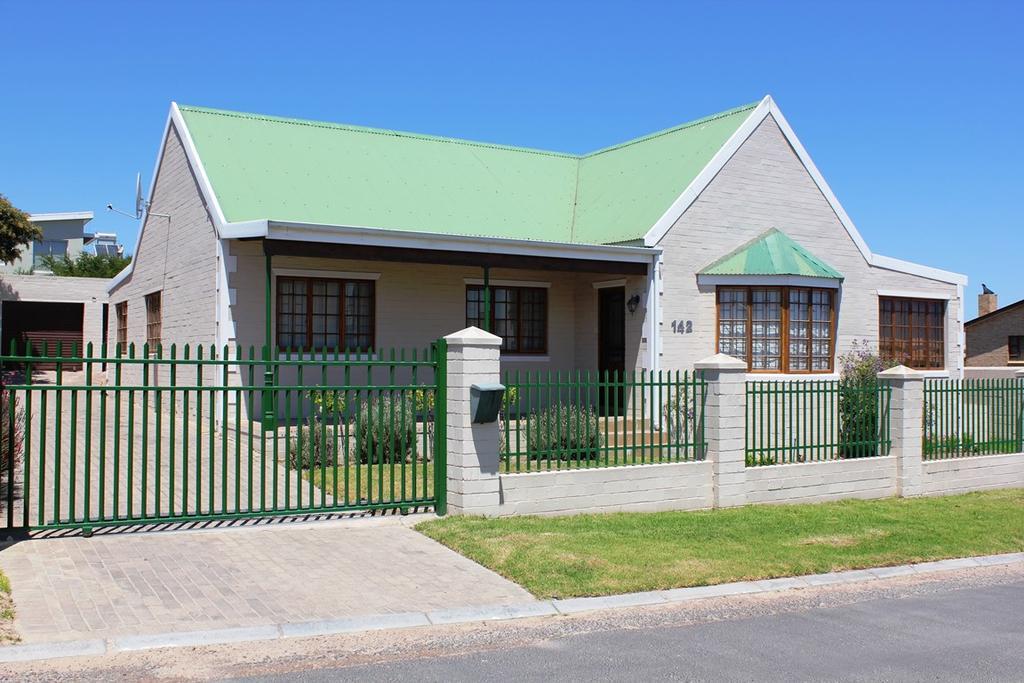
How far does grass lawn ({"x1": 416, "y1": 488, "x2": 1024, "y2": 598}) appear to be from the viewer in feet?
27.3

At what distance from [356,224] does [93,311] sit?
19.8 m

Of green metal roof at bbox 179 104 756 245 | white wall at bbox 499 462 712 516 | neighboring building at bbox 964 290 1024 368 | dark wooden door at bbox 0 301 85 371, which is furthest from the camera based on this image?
neighboring building at bbox 964 290 1024 368

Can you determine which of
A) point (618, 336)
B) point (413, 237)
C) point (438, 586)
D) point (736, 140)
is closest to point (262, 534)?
point (438, 586)

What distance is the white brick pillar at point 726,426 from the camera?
470 inches

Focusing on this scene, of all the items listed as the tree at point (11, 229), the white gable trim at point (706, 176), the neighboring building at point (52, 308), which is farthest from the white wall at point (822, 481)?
the tree at point (11, 229)

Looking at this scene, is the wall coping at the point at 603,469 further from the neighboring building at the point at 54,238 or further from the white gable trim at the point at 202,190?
the neighboring building at the point at 54,238

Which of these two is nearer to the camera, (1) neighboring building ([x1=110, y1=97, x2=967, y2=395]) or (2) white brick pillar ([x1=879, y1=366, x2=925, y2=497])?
(2) white brick pillar ([x1=879, y1=366, x2=925, y2=497])

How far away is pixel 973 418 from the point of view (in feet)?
49.6

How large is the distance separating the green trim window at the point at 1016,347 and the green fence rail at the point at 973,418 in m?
21.6

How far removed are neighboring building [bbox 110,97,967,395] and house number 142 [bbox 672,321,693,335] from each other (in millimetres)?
27

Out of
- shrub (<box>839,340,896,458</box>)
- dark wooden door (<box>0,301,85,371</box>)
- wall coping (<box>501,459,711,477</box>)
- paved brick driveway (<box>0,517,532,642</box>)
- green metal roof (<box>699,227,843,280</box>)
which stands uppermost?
green metal roof (<box>699,227,843,280</box>)

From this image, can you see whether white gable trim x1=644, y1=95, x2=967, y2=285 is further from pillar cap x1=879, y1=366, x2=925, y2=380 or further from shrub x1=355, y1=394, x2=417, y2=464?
shrub x1=355, y1=394, x2=417, y2=464

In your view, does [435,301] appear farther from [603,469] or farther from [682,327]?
[603,469]

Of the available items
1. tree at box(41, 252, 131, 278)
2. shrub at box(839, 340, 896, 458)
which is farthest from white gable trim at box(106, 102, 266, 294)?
tree at box(41, 252, 131, 278)
